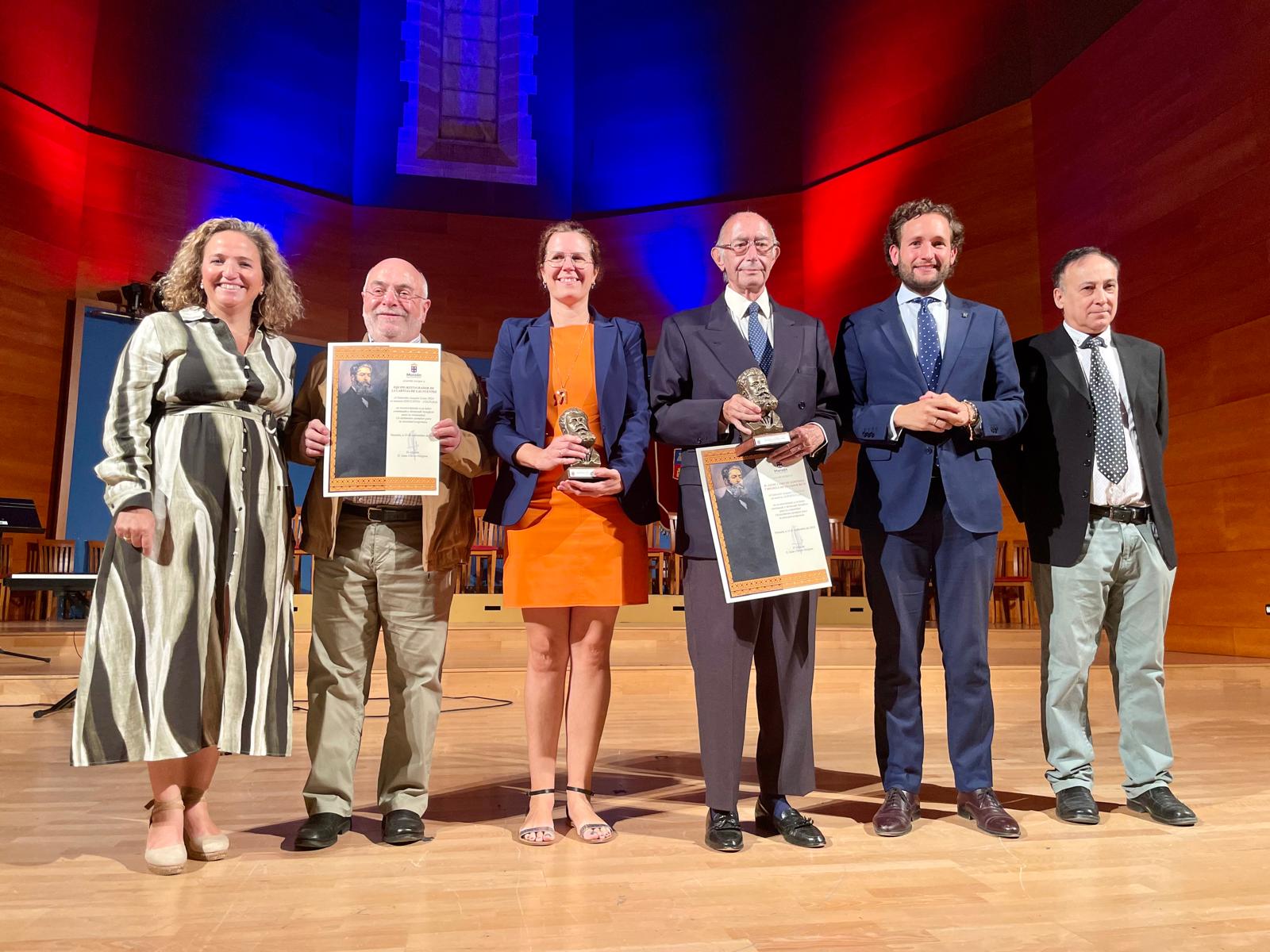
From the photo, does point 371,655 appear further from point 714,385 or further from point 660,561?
point 660,561

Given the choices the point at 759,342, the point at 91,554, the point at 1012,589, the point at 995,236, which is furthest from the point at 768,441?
the point at 91,554

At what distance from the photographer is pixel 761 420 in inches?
83.6

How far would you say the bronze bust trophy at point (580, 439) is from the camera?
2.16 meters

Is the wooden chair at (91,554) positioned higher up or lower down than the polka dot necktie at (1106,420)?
lower down

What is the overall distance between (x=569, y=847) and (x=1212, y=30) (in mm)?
6647

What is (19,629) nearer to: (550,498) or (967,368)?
(550,498)

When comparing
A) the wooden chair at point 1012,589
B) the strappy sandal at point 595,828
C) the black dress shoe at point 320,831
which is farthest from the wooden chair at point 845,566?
the black dress shoe at point 320,831

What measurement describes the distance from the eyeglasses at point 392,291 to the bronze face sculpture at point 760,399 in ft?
2.87

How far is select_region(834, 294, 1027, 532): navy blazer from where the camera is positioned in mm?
2314

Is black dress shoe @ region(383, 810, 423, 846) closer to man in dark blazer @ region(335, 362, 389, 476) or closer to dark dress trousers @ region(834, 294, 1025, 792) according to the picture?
man in dark blazer @ region(335, 362, 389, 476)

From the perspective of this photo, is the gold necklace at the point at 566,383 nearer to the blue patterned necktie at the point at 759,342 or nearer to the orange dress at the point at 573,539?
the orange dress at the point at 573,539

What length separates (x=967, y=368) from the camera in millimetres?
2398

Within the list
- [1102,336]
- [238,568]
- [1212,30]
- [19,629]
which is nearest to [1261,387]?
[1212,30]

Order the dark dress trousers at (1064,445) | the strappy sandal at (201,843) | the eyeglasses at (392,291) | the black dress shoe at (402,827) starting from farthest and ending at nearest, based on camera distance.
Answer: the dark dress trousers at (1064,445), the eyeglasses at (392,291), the black dress shoe at (402,827), the strappy sandal at (201,843)
